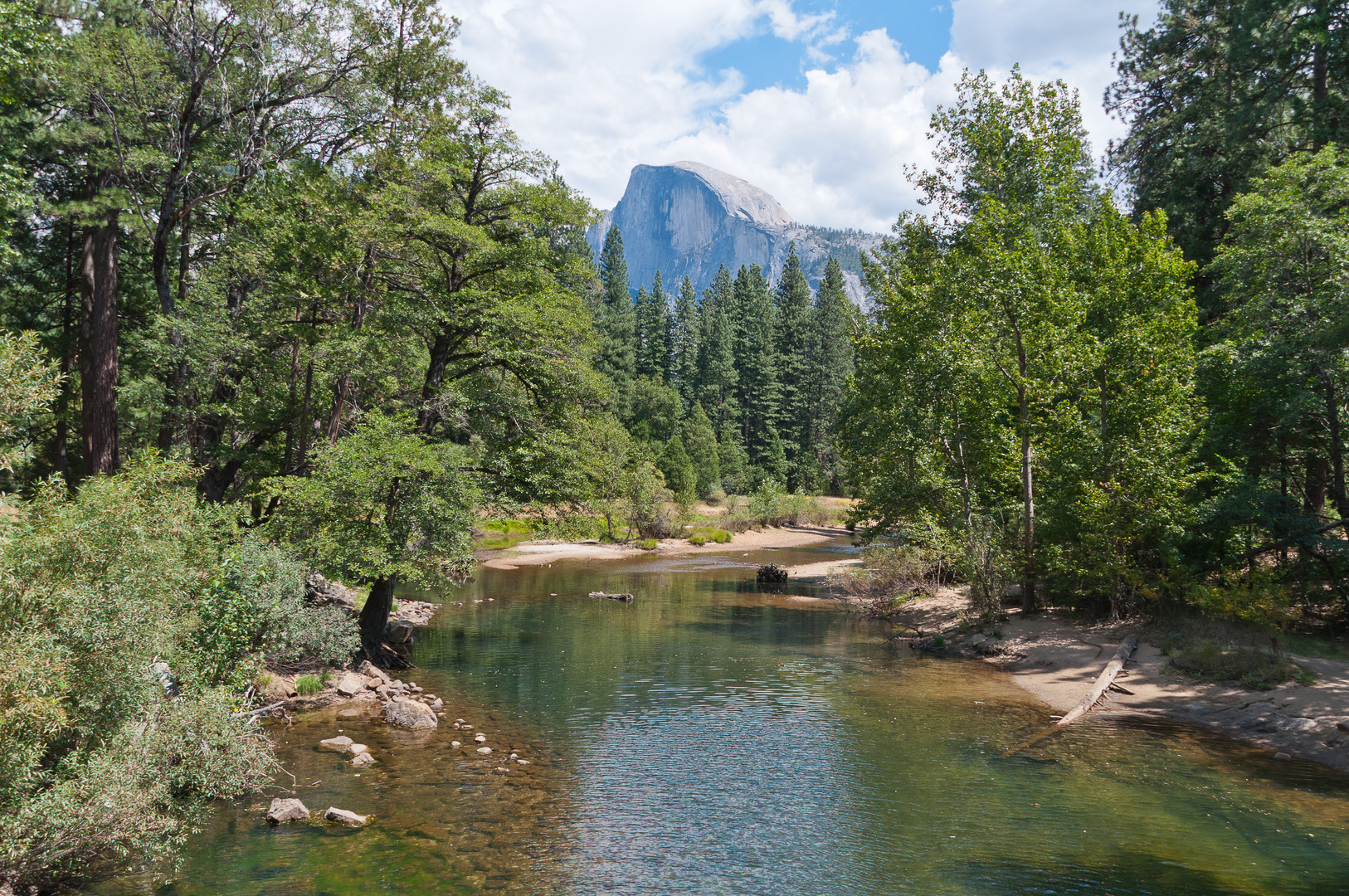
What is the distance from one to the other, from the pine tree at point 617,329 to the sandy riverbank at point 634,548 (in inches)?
851

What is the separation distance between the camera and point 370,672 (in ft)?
61.8

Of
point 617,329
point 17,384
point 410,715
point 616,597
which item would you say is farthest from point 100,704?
point 617,329

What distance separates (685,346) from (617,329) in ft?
47.4

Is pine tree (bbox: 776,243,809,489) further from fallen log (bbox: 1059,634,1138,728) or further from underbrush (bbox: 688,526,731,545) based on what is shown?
fallen log (bbox: 1059,634,1138,728)

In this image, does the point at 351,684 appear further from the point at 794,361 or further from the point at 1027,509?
the point at 794,361

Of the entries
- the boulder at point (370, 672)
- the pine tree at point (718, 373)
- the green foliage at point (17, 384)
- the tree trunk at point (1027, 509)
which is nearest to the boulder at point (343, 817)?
the green foliage at point (17, 384)

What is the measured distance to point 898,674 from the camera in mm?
21172

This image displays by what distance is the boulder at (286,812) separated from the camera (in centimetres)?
1095

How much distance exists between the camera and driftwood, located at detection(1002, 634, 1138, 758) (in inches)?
606

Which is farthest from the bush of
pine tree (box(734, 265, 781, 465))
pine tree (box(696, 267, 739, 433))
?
pine tree (box(696, 267, 739, 433))

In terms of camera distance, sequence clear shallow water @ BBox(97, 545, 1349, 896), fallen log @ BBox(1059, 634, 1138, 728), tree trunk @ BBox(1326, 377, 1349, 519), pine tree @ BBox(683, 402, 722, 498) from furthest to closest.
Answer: pine tree @ BBox(683, 402, 722, 498)
tree trunk @ BBox(1326, 377, 1349, 519)
fallen log @ BBox(1059, 634, 1138, 728)
clear shallow water @ BBox(97, 545, 1349, 896)

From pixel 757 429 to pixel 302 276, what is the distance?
72.4 m

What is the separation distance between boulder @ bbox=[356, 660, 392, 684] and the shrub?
1.48 meters

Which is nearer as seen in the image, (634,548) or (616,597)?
(616,597)
